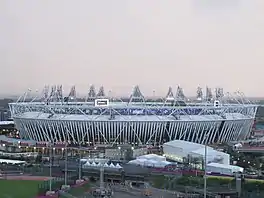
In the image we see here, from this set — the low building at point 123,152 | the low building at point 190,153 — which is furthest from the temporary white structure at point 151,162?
the low building at point 123,152

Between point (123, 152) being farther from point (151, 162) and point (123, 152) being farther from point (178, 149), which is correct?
point (151, 162)

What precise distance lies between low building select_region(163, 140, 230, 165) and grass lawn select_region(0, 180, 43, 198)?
686 inches

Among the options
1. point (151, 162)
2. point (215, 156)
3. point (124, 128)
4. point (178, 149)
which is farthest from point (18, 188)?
point (124, 128)

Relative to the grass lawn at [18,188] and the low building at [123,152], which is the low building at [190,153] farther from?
the grass lawn at [18,188]

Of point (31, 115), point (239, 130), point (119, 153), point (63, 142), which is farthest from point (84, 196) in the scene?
point (239, 130)

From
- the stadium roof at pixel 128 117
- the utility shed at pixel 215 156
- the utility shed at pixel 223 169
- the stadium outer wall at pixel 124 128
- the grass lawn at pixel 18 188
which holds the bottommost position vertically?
the grass lawn at pixel 18 188

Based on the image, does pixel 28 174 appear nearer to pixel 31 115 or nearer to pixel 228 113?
pixel 31 115

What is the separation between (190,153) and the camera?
52.4 meters

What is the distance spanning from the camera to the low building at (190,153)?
5006cm

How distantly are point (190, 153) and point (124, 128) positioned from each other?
1400cm

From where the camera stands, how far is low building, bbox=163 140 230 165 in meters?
50.1

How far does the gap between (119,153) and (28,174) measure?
48.2 feet

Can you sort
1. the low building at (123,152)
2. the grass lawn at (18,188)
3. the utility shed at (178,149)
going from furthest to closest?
the low building at (123,152)
the utility shed at (178,149)
the grass lawn at (18,188)

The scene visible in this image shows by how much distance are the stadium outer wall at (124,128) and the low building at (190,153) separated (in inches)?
317
